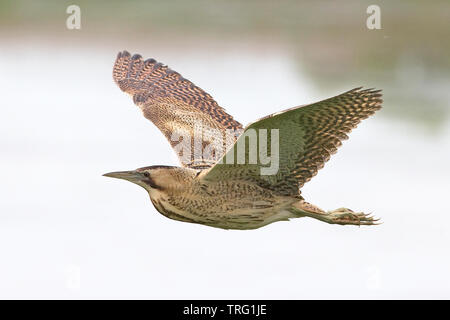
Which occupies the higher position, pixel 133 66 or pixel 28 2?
pixel 28 2

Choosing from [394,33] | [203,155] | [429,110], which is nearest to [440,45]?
[394,33]

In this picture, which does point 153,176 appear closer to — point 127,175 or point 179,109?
point 127,175

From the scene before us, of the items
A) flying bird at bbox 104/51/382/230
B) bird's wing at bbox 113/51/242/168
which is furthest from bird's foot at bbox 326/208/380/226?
bird's wing at bbox 113/51/242/168

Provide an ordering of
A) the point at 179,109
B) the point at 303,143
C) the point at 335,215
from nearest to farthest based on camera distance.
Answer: the point at 303,143 → the point at 335,215 → the point at 179,109

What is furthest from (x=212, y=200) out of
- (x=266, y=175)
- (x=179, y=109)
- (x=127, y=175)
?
(x=179, y=109)

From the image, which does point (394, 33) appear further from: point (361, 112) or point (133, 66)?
point (361, 112)

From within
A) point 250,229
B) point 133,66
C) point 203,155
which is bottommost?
point 250,229

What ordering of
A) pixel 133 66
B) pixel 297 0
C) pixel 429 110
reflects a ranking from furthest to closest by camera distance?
pixel 297 0
pixel 429 110
pixel 133 66
